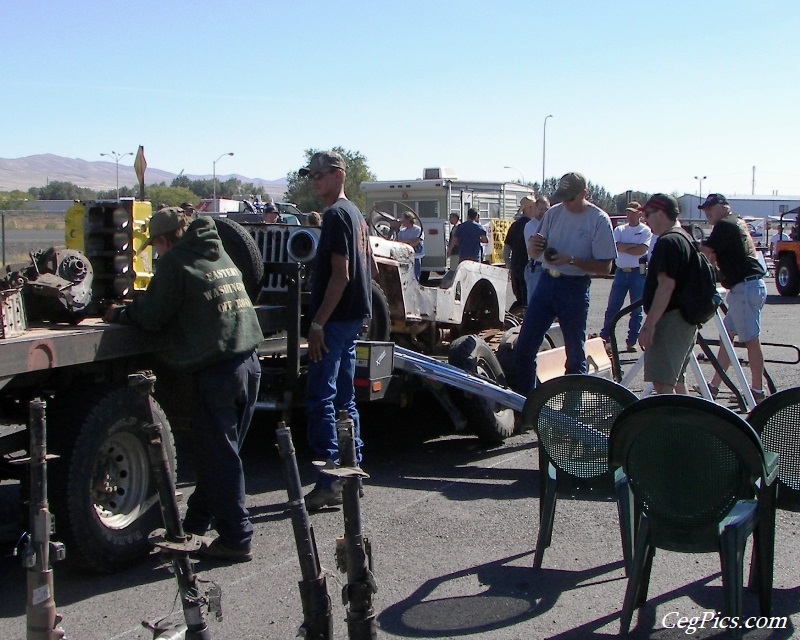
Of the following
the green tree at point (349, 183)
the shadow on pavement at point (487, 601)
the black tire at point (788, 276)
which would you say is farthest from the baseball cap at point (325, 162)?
the green tree at point (349, 183)

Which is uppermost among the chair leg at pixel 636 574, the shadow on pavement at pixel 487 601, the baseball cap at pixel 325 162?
the baseball cap at pixel 325 162

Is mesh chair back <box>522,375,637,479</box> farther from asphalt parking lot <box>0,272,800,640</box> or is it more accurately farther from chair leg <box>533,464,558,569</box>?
asphalt parking lot <box>0,272,800,640</box>

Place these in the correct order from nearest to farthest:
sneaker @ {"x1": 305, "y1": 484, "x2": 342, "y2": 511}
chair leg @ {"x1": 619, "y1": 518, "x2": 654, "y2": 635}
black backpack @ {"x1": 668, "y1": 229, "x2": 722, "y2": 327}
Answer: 1. chair leg @ {"x1": 619, "y1": 518, "x2": 654, "y2": 635}
2. sneaker @ {"x1": 305, "y1": 484, "x2": 342, "y2": 511}
3. black backpack @ {"x1": 668, "y1": 229, "x2": 722, "y2": 327}

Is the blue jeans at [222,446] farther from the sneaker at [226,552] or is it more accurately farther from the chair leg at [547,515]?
the chair leg at [547,515]

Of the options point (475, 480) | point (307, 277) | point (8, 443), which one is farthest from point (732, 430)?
point (307, 277)

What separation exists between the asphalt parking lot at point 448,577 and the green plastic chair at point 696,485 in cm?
36

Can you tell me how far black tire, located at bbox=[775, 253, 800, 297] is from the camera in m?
22.7

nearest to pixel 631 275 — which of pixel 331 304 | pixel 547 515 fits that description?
pixel 331 304

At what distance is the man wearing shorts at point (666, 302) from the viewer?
19.8 ft

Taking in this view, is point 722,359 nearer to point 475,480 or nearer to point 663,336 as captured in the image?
point 663,336

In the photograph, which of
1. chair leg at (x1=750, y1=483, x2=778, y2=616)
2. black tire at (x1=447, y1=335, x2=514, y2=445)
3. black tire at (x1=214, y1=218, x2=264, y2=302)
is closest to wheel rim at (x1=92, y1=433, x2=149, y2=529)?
black tire at (x1=214, y1=218, x2=264, y2=302)

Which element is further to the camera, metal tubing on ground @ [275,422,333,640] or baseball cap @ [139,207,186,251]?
baseball cap @ [139,207,186,251]

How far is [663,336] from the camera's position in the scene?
6305mm

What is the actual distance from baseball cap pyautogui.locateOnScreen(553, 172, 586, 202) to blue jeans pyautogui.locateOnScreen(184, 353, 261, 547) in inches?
121
